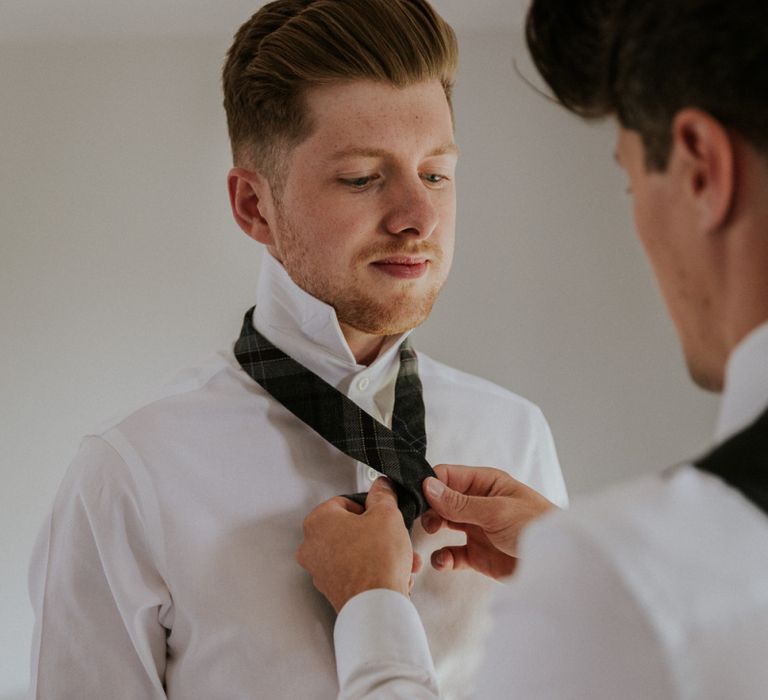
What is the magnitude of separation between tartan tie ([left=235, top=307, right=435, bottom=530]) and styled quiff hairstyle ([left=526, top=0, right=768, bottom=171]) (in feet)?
1.77

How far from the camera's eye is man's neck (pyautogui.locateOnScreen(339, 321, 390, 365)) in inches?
51.1

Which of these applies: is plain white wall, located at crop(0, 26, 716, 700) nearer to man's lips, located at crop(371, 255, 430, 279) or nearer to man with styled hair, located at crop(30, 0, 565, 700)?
man with styled hair, located at crop(30, 0, 565, 700)

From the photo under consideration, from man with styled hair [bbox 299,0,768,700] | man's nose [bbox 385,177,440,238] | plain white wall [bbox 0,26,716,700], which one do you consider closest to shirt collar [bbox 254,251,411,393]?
man's nose [bbox 385,177,440,238]

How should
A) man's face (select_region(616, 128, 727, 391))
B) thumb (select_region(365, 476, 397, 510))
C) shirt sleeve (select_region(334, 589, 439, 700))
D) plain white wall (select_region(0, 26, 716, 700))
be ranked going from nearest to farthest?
man's face (select_region(616, 128, 727, 391))
shirt sleeve (select_region(334, 589, 439, 700))
thumb (select_region(365, 476, 397, 510))
plain white wall (select_region(0, 26, 716, 700))

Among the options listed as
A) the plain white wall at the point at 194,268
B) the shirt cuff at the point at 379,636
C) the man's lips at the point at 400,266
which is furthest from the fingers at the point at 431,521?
the plain white wall at the point at 194,268

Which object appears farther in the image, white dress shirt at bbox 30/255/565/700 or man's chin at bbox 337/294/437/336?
man's chin at bbox 337/294/437/336

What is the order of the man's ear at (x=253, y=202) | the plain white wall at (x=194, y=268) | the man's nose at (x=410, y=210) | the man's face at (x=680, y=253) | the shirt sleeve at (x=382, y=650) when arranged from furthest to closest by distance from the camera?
the plain white wall at (x=194, y=268), the man's ear at (x=253, y=202), the man's nose at (x=410, y=210), the shirt sleeve at (x=382, y=650), the man's face at (x=680, y=253)

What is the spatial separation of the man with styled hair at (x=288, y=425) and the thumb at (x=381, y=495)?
0.01 m

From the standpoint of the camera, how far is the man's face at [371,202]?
1.22m

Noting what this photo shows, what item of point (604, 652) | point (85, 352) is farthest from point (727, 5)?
point (85, 352)

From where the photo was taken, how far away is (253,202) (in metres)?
1.35

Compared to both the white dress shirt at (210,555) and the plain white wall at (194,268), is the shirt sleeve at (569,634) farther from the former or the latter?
the plain white wall at (194,268)

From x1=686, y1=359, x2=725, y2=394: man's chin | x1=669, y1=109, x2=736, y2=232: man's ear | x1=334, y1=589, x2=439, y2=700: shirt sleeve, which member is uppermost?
x1=669, y1=109, x2=736, y2=232: man's ear

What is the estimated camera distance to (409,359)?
4.42 ft
